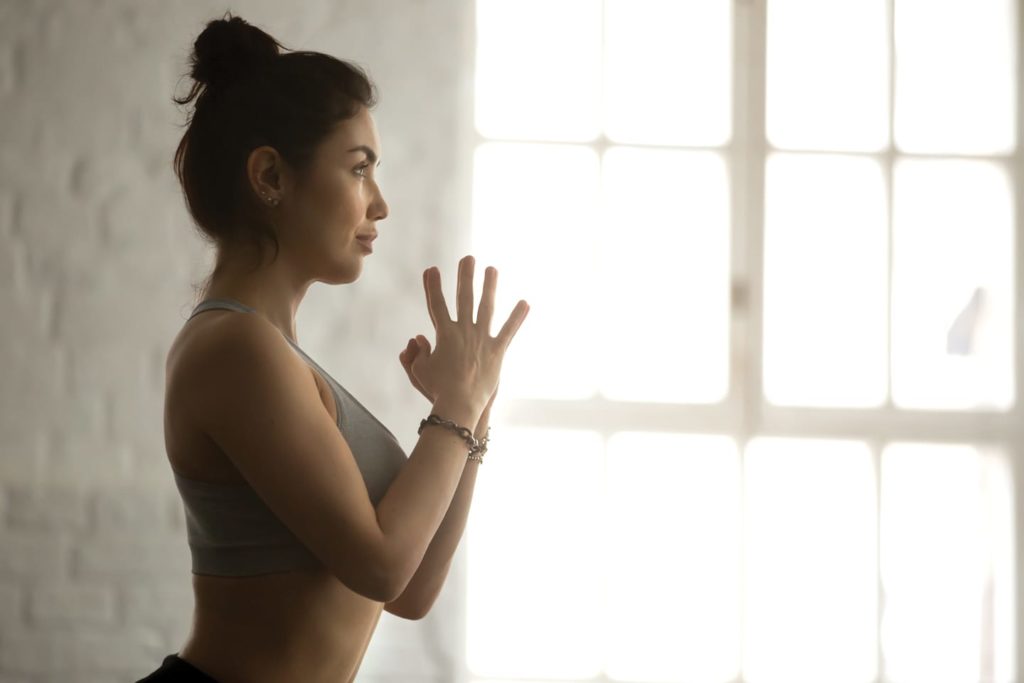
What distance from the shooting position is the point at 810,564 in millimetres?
2893

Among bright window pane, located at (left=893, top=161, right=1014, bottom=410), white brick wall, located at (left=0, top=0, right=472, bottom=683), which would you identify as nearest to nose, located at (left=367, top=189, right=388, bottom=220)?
white brick wall, located at (left=0, top=0, right=472, bottom=683)

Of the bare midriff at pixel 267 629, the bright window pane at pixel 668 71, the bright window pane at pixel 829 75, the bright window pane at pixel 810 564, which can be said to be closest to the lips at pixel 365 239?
the bare midriff at pixel 267 629

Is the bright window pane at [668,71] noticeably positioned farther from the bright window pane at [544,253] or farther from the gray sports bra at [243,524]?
the gray sports bra at [243,524]

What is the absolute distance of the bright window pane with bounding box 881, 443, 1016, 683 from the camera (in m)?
2.91

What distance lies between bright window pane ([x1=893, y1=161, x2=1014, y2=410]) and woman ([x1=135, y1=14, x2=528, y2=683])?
1.85 metres

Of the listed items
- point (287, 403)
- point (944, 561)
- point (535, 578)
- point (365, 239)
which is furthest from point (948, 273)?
point (287, 403)

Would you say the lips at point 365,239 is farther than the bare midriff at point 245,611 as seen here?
Yes

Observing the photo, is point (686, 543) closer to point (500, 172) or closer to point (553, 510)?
point (553, 510)

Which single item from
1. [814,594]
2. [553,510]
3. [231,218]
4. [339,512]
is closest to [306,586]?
[339,512]

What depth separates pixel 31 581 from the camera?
2596 millimetres

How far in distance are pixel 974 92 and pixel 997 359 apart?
739 millimetres

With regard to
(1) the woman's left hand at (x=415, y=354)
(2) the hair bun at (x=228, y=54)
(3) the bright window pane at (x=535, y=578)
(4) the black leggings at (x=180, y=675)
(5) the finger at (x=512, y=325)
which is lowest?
(3) the bright window pane at (x=535, y=578)

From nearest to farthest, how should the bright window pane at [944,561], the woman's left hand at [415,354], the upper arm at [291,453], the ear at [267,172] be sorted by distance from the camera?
1. the upper arm at [291,453]
2. the ear at [267,172]
3. the woman's left hand at [415,354]
4. the bright window pane at [944,561]

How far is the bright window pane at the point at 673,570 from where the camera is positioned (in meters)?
2.83
